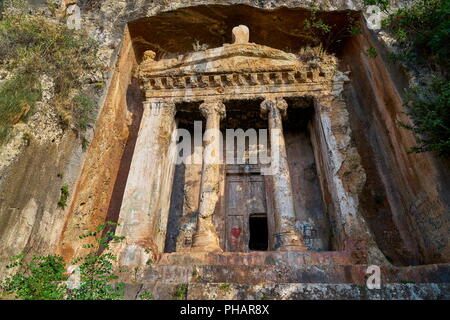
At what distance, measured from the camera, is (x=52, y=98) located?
7969 millimetres

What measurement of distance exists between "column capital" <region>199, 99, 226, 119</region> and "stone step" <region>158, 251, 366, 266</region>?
12.2 ft

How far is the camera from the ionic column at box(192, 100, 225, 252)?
6891 millimetres

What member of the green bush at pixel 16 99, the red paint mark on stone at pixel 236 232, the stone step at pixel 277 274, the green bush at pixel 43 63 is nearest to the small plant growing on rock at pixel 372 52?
the stone step at pixel 277 274

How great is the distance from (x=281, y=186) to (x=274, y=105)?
2277mm

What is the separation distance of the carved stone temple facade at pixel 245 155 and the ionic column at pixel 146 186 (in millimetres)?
26

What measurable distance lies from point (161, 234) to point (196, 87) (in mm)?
3962

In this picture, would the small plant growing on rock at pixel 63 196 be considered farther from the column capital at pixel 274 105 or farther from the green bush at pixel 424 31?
the green bush at pixel 424 31

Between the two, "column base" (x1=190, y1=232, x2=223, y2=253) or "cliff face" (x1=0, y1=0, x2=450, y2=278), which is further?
"column base" (x1=190, y1=232, x2=223, y2=253)

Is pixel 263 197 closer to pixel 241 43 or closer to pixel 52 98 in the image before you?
pixel 241 43

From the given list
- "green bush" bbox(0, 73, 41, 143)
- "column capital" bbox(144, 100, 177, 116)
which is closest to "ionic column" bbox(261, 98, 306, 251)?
"column capital" bbox(144, 100, 177, 116)

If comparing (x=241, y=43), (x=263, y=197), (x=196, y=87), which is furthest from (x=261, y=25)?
(x=263, y=197)

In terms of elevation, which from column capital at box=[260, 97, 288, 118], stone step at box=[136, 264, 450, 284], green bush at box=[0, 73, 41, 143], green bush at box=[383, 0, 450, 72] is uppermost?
green bush at box=[383, 0, 450, 72]

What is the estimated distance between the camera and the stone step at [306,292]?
393cm

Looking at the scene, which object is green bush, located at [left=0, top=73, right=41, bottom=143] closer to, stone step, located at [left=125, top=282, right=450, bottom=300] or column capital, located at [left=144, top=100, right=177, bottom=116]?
column capital, located at [left=144, top=100, right=177, bottom=116]
